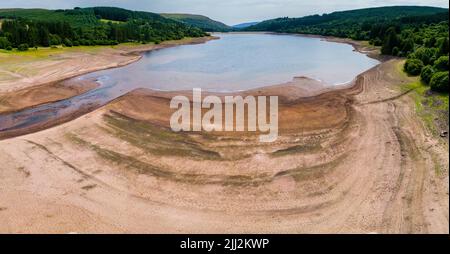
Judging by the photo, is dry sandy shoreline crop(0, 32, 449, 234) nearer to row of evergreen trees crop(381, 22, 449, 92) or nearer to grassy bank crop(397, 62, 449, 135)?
grassy bank crop(397, 62, 449, 135)

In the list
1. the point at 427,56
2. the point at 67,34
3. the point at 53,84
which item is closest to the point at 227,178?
the point at 53,84

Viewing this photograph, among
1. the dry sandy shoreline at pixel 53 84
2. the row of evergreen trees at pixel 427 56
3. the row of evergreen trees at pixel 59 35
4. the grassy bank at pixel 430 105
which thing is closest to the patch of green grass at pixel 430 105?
the grassy bank at pixel 430 105

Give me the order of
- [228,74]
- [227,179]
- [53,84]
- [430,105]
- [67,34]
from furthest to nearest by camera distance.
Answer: [67,34] < [228,74] < [53,84] < [430,105] < [227,179]

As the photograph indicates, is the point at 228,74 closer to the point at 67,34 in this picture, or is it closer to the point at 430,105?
the point at 430,105

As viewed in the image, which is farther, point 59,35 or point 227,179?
point 59,35

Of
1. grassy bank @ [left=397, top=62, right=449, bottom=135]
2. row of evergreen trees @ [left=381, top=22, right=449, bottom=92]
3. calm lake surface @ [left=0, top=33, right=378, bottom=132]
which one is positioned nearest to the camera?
grassy bank @ [left=397, top=62, right=449, bottom=135]

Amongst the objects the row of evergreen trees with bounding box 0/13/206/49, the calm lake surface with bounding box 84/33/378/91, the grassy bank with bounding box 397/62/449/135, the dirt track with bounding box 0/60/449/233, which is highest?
the row of evergreen trees with bounding box 0/13/206/49

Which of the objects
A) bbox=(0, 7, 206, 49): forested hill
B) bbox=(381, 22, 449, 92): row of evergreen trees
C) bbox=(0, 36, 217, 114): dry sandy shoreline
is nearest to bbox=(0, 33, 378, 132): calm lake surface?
bbox=(0, 36, 217, 114): dry sandy shoreline

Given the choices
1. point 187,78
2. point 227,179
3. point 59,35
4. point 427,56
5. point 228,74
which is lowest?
point 227,179

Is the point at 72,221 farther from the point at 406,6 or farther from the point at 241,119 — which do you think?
the point at 406,6
